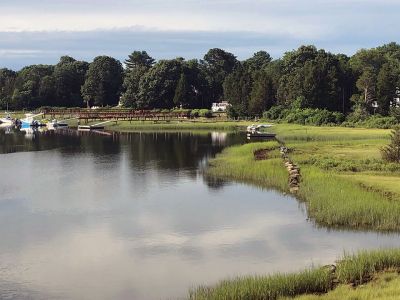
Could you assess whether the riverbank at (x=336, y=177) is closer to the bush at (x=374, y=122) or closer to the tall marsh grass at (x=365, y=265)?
the tall marsh grass at (x=365, y=265)

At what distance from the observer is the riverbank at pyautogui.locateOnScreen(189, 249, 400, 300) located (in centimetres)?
1941

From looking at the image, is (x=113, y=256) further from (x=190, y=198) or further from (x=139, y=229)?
(x=190, y=198)

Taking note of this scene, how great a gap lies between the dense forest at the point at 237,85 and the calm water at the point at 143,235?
67.4m

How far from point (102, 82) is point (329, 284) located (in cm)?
16490

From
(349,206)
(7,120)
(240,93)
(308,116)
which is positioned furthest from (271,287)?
(7,120)

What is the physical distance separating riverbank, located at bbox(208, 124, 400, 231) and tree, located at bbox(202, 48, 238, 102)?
9570cm

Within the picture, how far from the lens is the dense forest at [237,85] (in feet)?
380

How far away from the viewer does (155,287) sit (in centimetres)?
2288

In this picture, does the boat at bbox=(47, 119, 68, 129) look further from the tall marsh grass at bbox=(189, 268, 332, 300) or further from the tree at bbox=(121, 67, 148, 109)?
the tall marsh grass at bbox=(189, 268, 332, 300)

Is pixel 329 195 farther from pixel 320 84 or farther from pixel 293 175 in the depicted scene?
pixel 320 84

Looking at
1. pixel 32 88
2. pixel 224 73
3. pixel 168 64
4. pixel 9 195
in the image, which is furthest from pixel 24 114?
pixel 9 195

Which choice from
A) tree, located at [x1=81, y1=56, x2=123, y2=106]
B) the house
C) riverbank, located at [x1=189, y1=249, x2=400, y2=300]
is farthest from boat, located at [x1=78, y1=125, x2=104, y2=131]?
riverbank, located at [x1=189, y1=249, x2=400, y2=300]

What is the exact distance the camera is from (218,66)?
184 metres

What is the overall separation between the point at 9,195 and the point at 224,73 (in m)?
136
